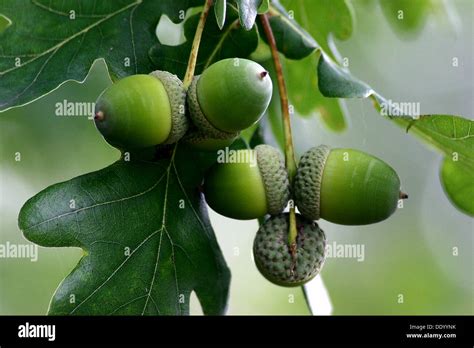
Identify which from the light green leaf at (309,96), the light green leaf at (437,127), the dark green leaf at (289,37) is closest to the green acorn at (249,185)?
the light green leaf at (437,127)

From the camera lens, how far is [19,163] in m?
2.46

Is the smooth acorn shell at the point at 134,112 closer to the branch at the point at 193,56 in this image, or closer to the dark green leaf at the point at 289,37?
the branch at the point at 193,56

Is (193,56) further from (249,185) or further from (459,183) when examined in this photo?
(459,183)

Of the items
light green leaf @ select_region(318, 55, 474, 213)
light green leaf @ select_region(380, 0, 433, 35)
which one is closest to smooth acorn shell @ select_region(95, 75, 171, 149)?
light green leaf @ select_region(318, 55, 474, 213)

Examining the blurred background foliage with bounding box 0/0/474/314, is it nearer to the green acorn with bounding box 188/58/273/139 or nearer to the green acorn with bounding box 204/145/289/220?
the green acorn with bounding box 204/145/289/220

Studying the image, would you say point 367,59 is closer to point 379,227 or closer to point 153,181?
point 379,227

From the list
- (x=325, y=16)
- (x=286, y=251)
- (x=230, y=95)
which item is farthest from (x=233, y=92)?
(x=325, y=16)

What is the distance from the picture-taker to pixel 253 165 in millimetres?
1466

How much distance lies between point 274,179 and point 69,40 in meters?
0.56

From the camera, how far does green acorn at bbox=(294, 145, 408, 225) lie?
1.40m

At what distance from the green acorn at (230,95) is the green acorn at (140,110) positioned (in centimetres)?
4

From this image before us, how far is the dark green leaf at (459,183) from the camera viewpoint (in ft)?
5.45

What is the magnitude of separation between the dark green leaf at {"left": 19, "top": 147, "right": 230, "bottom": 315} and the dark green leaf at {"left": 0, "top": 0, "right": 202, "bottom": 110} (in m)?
0.22
